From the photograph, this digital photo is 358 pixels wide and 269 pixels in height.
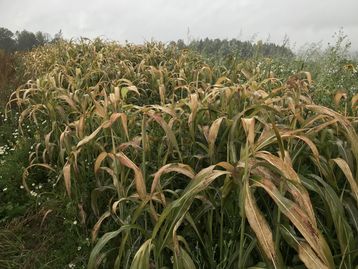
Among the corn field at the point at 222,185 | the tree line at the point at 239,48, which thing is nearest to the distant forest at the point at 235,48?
the tree line at the point at 239,48

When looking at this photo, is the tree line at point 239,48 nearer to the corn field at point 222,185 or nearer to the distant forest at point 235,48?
the distant forest at point 235,48

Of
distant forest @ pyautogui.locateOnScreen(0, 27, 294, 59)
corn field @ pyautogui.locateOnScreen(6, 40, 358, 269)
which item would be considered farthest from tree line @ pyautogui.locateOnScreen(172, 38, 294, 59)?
corn field @ pyautogui.locateOnScreen(6, 40, 358, 269)

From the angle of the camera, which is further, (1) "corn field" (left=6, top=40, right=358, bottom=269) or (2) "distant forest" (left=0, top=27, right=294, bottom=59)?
(2) "distant forest" (left=0, top=27, right=294, bottom=59)

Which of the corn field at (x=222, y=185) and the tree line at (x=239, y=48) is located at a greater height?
the tree line at (x=239, y=48)

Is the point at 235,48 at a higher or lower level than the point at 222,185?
higher

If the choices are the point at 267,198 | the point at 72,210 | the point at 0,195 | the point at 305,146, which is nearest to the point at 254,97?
the point at 305,146

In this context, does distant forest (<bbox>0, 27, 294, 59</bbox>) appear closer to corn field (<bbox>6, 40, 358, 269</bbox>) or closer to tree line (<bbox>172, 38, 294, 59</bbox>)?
tree line (<bbox>172, 38, 294, 59</bbox>)

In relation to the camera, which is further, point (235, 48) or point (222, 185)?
point (235, 48)

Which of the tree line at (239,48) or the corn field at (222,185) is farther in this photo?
the tree line at (239,48)

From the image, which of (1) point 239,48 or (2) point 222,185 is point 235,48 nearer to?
(1) point 239,48

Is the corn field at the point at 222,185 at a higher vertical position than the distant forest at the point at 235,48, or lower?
lower

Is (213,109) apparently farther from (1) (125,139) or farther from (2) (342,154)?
(2) (342,154)

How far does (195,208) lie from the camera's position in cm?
228

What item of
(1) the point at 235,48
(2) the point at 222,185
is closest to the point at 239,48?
(1) the point at 235,48
